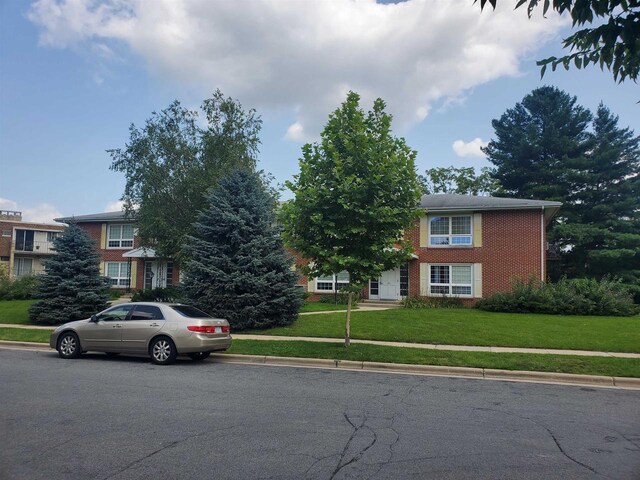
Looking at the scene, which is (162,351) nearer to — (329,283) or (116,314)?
(116,314)

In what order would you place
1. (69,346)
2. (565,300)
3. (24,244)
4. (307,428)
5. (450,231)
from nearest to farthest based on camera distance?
(307,428)
(69,346)
(565,300)
(450,231)
(24,244)

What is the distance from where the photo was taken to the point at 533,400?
8195mm

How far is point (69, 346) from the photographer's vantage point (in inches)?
498

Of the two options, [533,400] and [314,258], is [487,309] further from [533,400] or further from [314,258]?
[533,400]

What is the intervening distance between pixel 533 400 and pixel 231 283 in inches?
440

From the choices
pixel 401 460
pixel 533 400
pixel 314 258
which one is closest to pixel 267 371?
pixel 314 258

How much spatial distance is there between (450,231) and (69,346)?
Answer: 19.8 metres

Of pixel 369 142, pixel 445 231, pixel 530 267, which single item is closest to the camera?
pixel 369 142

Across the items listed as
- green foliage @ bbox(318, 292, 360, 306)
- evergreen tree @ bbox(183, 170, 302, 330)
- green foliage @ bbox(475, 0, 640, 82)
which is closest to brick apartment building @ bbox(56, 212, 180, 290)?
green foliage @ bbox(318, 292, 360, 306)

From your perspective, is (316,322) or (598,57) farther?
(316,322)

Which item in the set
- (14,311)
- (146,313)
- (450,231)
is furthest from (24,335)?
(450,231)

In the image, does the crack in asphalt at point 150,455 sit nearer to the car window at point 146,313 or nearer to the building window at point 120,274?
the car window at point 146,313

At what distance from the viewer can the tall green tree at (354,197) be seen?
12359 mm

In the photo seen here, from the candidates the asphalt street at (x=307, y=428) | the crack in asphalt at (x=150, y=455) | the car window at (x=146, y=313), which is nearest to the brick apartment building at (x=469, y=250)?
the car window at (x=146, y=313)
